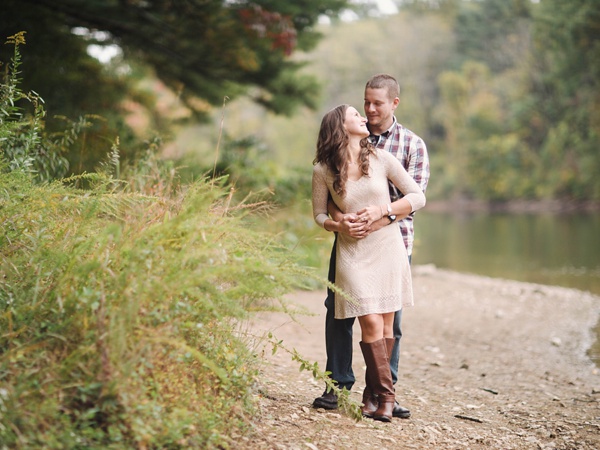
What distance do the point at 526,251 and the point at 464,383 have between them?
14671 millimetres

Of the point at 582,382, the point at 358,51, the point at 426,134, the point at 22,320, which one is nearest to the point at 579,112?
the point at 426,134

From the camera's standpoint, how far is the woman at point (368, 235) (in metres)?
3.48

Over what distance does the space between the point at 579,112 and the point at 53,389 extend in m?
36.4

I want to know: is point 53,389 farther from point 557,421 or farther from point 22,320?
point 557,421

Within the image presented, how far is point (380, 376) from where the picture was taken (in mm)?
3520

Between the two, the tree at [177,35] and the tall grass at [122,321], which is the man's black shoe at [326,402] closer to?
the tall grass at [122,321]

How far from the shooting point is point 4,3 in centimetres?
A: 718

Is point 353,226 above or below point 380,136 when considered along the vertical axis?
below

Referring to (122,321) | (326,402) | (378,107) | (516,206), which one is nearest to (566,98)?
(516,206)

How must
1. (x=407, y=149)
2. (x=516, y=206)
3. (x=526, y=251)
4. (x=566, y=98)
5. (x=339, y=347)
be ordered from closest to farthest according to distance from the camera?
(x=339, y=347), (x=407, y=149), (x=526, y=251), (x=566, y=98), (x=516, y=206)

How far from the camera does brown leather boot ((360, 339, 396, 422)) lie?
3504 mm

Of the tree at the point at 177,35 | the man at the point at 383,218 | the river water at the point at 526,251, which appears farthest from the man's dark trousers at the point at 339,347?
the tree at the point at 177,35

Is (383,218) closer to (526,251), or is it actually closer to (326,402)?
(326,402)

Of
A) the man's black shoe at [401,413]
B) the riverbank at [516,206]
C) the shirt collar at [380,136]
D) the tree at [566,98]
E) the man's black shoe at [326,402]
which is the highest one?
the tree at [566,98]
